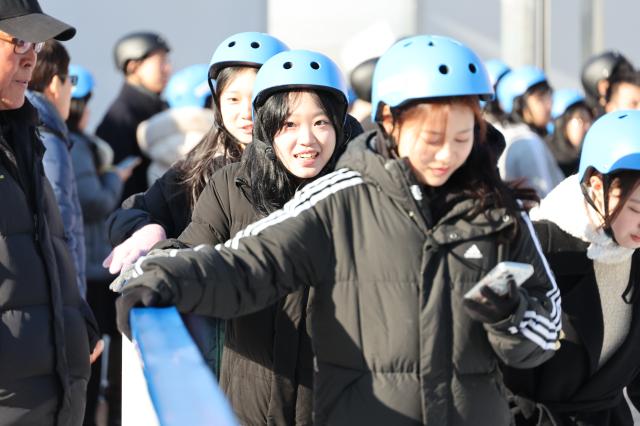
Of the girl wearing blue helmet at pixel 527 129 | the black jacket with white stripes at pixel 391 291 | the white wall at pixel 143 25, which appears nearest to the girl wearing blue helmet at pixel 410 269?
the black jacket with white stripes at pixel 391 291

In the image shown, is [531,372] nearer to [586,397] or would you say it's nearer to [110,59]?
[586,397]

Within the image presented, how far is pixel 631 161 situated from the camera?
444cm

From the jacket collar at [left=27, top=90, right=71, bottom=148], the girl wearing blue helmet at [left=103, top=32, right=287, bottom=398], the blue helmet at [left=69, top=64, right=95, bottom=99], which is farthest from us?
the blue helmet at [left=69, top=64, right=95, bottom=99]

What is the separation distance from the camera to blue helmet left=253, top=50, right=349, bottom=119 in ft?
14.6

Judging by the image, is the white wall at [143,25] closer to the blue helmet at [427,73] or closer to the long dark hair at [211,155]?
the long dark hair at [211,155]

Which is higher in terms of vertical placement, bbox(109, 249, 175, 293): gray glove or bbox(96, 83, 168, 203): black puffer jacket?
bbox(109, 249, 175, 293): gray glove

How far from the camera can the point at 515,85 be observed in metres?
10.1

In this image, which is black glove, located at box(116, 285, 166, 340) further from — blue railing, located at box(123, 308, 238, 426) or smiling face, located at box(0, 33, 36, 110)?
smiling face, located at box(0, 33, 36, 110)

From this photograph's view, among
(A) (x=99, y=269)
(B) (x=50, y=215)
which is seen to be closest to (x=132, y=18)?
(A) (x=99, y=269)

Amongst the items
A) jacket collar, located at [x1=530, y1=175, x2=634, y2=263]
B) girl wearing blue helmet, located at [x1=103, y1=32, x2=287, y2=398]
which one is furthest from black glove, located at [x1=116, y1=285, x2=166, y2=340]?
jacket collar, located at [x1=530, y1=175, x2=634, y2=263]

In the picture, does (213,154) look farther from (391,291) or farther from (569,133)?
(569,133)

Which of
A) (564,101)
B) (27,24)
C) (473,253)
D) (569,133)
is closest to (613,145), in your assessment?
(473,253)

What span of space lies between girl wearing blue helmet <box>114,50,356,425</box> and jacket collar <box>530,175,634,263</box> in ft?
2.63

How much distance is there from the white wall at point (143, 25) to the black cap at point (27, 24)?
853 centimetres
